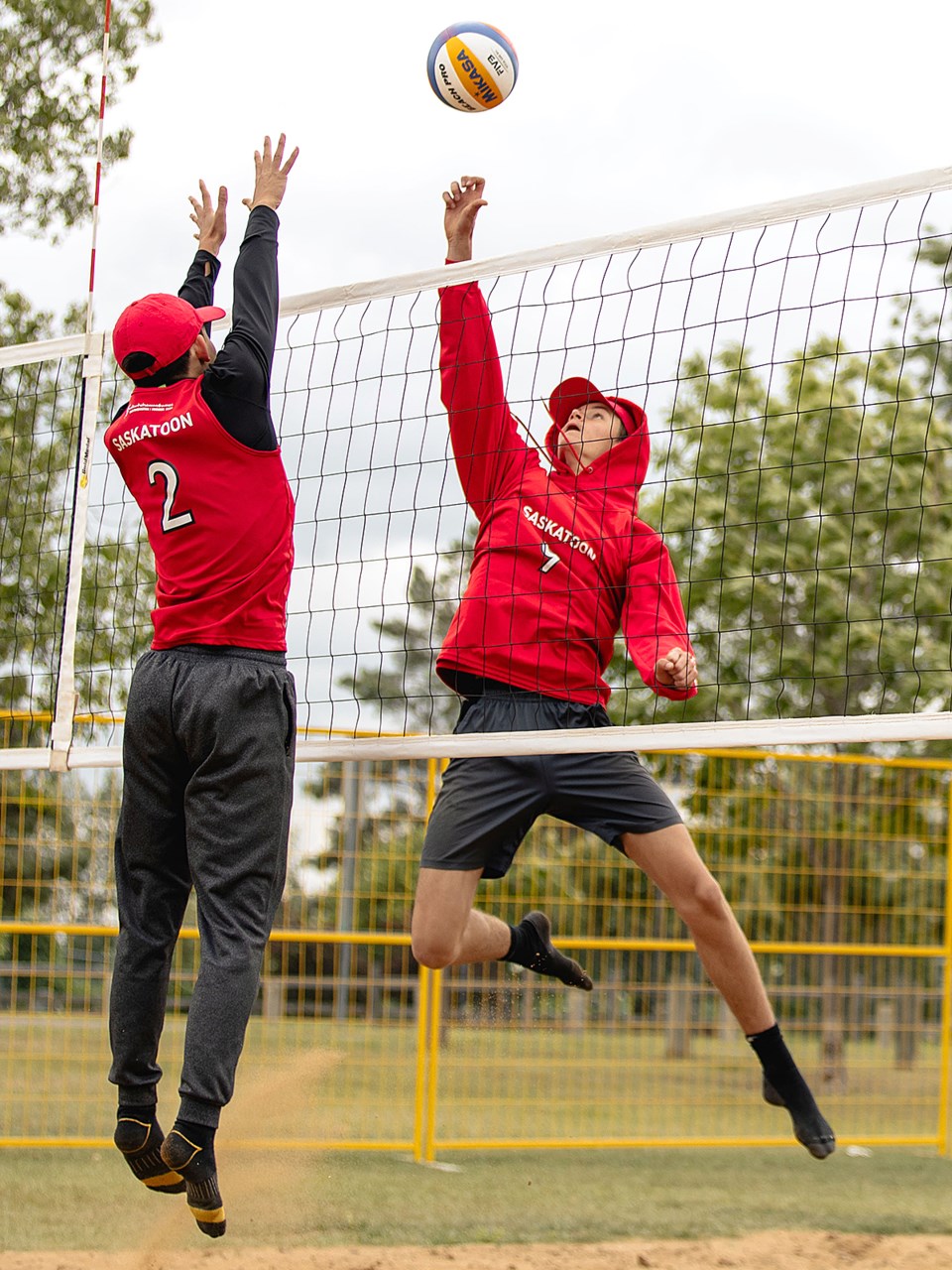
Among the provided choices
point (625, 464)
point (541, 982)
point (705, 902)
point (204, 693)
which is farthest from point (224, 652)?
point (541, 982)

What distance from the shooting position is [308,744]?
16.6ft

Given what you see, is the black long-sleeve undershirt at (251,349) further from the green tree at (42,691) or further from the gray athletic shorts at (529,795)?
the green tree at (42,691)

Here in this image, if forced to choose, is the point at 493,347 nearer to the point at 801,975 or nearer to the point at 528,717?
the point at 528,717

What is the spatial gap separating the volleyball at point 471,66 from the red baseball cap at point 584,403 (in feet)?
3.36

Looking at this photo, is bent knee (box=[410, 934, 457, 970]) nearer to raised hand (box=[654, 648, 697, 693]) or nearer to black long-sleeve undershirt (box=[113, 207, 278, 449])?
raised hand (box=[654, 648, 697, 693])

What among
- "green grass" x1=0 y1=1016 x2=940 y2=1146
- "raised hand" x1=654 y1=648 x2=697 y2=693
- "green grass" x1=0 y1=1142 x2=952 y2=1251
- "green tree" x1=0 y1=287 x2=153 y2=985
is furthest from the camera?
"green grass" x1=0 y1=1016 x2=940 y2=1146

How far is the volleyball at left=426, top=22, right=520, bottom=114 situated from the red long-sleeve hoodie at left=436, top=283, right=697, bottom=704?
0.73 m

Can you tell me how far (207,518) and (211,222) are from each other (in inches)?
52.0

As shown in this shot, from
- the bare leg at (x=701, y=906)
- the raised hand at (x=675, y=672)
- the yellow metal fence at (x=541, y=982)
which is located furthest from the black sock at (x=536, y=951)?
the yellow metal fence at (x=541, y=982)

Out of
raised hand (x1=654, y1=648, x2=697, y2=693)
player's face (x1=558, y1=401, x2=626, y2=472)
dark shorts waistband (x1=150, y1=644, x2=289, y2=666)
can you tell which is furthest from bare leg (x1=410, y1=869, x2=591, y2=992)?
player's face (x1=558, y1=401, x2=626, y2=472)

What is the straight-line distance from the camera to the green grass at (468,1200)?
6734 millimetres

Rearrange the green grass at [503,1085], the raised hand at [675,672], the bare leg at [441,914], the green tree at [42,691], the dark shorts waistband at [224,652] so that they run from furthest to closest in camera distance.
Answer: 1. the green grass at [503,1085]
2. the green tree at [42,691]
3. the bare leg at [441,914]
4. the raised hand at [675,672]
5. the dark shorts waistband at [224,652]

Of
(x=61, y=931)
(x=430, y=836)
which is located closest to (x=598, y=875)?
(x=61, y=931)

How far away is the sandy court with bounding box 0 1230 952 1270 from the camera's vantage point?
244 inches
